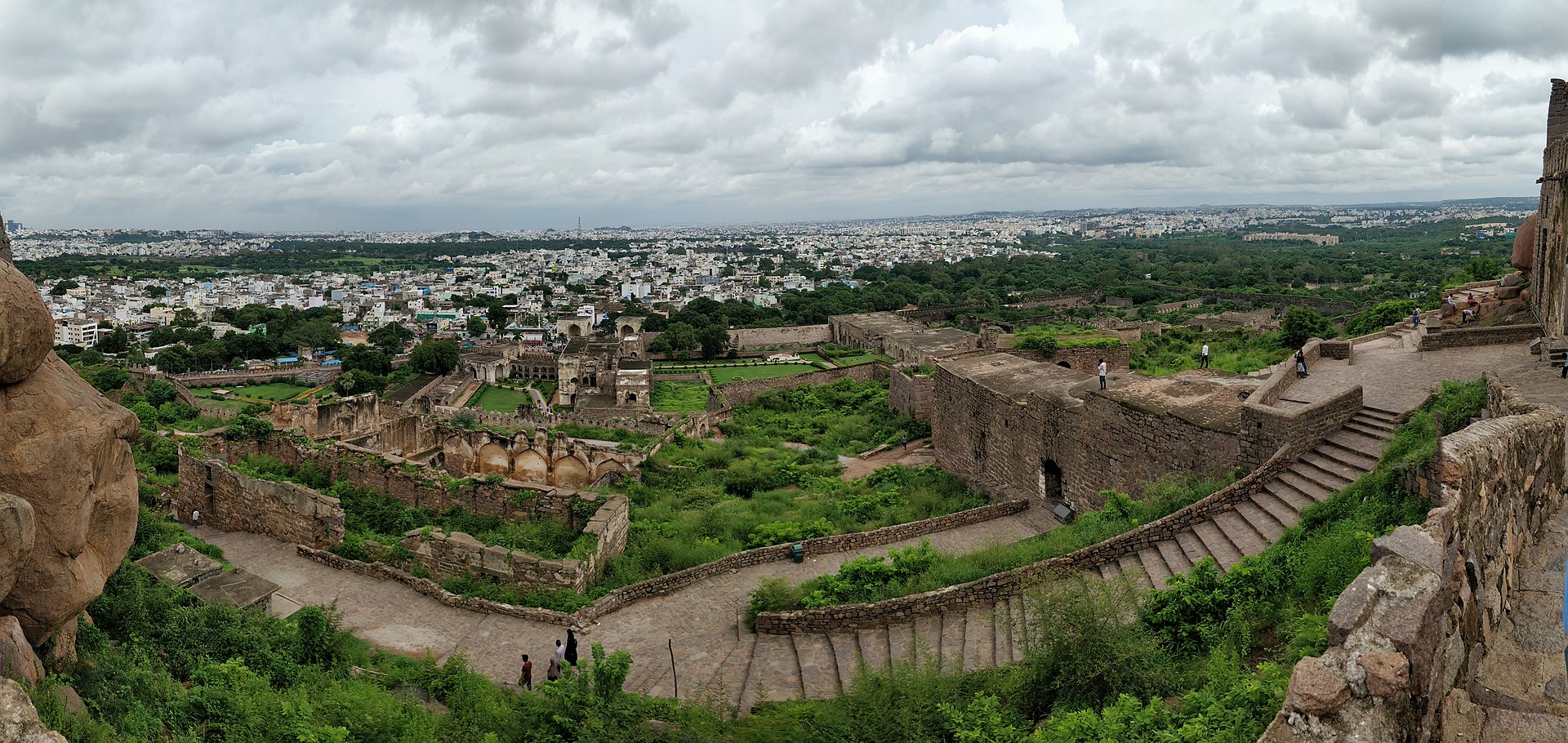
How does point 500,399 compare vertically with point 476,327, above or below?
below

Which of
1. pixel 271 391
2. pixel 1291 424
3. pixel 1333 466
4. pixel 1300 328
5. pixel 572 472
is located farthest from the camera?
pixel 271 391

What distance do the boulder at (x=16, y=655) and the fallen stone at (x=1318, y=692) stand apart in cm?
650

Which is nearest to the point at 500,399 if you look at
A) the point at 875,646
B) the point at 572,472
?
the point at 572,472

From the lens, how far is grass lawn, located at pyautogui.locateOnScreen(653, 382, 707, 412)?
3825 cm

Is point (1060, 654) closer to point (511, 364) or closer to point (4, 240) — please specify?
point (4, 240)

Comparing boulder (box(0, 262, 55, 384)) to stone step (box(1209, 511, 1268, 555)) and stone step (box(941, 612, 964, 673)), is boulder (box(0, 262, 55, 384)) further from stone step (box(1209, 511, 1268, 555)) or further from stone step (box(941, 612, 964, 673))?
stone step (box(1209, 511, 1268, 555))

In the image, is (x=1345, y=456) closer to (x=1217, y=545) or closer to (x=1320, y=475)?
(x=1320, y=475)

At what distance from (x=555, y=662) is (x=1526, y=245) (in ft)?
71.3

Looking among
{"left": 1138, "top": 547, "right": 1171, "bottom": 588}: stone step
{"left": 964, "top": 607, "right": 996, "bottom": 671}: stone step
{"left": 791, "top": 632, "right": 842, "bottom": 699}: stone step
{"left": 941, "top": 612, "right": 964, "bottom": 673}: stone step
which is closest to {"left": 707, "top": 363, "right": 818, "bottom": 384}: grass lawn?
{"left": 791, "top": 632, "right": 842, "bottom": 699}: stone step

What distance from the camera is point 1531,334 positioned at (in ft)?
46.2

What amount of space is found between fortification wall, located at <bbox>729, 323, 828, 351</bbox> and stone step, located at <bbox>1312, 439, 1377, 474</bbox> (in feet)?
184

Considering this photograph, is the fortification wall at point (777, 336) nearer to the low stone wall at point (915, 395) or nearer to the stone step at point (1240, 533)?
the low stone wall at point (915, 395)

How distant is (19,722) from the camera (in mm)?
4086

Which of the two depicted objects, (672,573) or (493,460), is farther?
(493,460)
